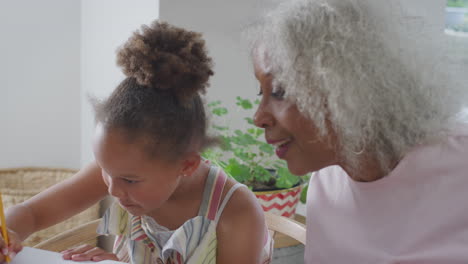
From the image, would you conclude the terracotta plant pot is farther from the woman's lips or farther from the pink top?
the woman's lips

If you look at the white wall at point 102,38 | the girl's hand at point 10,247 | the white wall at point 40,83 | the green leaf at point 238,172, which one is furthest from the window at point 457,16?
the girl's hand at point 10,247

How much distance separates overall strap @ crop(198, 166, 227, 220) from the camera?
3.83ft

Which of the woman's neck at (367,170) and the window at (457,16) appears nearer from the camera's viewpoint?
the woman's neck at (367,170)

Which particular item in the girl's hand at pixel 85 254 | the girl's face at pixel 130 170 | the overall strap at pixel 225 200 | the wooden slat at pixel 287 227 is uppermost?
the girl's face at pixel 130 170

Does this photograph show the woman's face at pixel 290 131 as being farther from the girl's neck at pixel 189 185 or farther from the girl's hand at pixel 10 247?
the girl's hand at pixel 10 247

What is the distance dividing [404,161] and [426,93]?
121mm

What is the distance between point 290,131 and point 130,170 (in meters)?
0.30

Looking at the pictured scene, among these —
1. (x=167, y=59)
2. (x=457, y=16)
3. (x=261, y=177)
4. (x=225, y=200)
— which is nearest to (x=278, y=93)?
(x=167, y=59)

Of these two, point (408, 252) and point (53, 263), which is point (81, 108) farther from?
point (408, 252)

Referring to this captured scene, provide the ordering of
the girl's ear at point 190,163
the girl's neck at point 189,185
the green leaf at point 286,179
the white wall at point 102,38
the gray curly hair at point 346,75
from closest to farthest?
the gray curly hair at point 346,75, the girl's ear at point 190,163, the girl's neck at point 189,185, the green leaf at point 286,179, the white wall at point 102,38

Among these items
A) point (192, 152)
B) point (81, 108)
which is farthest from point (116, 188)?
point (81, 108)

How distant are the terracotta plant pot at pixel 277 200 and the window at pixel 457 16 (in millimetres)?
1152

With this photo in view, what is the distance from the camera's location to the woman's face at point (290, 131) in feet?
3.03

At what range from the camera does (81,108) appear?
2.61m
